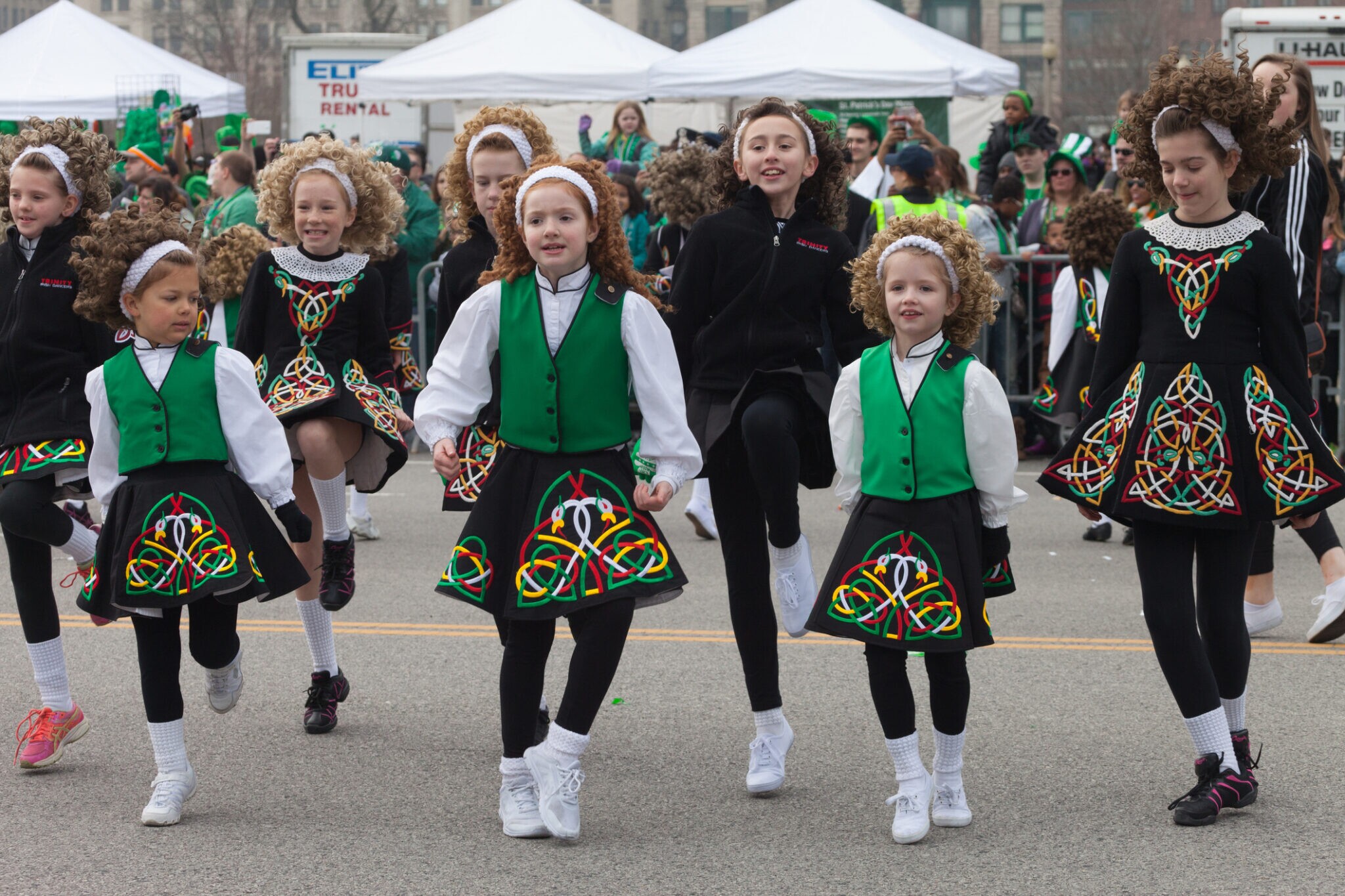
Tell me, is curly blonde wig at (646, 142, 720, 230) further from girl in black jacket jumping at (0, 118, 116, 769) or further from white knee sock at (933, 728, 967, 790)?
white knee sock at (933, 728, 967, 790)

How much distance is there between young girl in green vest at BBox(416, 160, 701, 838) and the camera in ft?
14.4

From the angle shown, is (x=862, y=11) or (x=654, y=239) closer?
(x=654, y=239)

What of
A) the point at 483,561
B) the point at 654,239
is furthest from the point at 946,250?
the point at 654,239

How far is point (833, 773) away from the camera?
202 inches

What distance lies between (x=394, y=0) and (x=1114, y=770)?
240 feet

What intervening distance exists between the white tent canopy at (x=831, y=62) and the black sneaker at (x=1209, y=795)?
12.3 meters

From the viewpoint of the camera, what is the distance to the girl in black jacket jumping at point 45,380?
16.8 feet

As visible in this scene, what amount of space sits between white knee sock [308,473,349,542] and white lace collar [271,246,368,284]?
0.68m

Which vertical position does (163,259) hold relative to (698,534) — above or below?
above

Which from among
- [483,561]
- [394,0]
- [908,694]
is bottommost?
[908,694]

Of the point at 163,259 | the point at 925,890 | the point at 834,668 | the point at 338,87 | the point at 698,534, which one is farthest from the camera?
the point at 338,87

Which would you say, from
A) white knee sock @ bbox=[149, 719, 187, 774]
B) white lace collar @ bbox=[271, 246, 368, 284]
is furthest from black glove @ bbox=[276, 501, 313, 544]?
white lace collar @ bbox=[271, 246, 368, 284]

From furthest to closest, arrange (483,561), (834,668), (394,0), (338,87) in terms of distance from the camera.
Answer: (394,0) < (338,87) < (834,668) < (483,561)

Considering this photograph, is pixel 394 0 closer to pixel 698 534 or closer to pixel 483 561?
pixel 698 534
